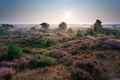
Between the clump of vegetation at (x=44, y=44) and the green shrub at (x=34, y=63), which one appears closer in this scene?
the green shrub at (x=34, y=63)

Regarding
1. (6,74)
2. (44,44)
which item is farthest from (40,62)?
(44,44)

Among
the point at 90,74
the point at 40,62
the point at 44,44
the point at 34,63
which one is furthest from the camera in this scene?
the point at 44,44

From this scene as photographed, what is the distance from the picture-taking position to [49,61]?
59.8 feet

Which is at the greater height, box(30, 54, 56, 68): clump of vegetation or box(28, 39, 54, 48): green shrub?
box(30, 54, 56, 68): clump of vegetation

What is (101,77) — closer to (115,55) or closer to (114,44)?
(115,55)

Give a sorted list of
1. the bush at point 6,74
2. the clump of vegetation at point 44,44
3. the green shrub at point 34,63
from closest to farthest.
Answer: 1. the bush at point 6,74
2. the green shrub at point 34,63
3. the clump of vegetation at point 44,44

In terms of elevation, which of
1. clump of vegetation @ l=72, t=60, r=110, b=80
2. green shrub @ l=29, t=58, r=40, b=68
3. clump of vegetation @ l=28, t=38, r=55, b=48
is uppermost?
clump of vegetation @ l=72, t=60, r=110, b=80

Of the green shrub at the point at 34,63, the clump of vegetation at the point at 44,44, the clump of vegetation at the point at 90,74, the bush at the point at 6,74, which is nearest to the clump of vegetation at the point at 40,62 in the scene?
the green shrub at the point at 34,63

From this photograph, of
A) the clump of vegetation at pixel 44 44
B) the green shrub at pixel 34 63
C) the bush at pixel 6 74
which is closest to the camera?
the bush at pixel 6 74

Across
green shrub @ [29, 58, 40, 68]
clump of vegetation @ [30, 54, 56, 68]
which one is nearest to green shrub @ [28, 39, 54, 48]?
green shrub @ [29, 58, 40, 68]

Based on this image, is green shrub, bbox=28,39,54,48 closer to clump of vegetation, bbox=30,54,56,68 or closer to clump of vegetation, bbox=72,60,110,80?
clump of vegetation, bbox=30,54,56,68

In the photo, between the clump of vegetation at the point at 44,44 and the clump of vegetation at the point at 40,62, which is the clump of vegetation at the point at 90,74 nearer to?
the clump of vegetation at the point at 40,62

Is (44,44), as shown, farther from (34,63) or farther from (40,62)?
(40,62)

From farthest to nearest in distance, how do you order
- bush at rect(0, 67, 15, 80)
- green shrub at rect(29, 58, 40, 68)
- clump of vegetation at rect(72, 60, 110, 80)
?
green shrub at rect(29, 58, 40, 68) < bush at rect(0, 67, 15, 80) < clump of vegetation at rect(72, 60, 110, 80)
